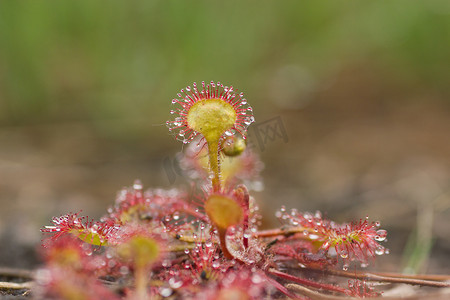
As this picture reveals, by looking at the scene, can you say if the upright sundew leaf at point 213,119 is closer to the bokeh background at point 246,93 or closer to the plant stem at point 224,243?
the plant stem at point 224,243

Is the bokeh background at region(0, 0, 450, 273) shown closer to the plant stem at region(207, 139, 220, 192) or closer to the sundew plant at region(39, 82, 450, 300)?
the sundew plant at region(39, 82, 450, 300)

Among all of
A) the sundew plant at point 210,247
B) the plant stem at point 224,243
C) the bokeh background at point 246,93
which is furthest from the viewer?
the bokeh background at point 246,93

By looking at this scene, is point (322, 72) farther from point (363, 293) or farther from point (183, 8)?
point (363, 293)

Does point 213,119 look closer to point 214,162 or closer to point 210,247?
point 214,162

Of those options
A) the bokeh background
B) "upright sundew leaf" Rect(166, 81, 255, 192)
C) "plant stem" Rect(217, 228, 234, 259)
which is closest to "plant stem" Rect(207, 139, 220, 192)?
"upright sundew leaf" Rect(166, 81, 255, 192)

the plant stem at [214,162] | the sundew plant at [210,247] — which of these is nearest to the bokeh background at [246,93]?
the sundew plant at [210,247]

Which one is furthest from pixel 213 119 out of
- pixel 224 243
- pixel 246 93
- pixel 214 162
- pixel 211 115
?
pixel 246 93
